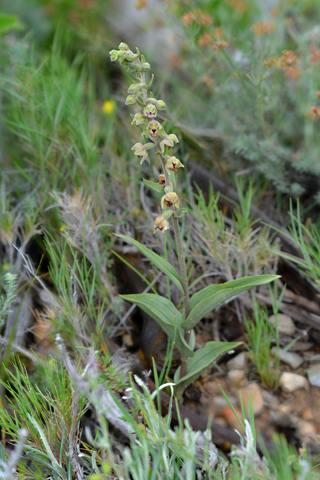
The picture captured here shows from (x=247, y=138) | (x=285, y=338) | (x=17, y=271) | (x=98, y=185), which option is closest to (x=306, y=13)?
(x=247, y=138)

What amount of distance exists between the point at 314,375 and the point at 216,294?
0.69 metres

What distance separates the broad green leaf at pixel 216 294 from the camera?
1.24 m

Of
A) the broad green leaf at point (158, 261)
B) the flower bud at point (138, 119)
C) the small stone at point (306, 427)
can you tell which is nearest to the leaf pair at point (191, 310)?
the broad green leaf at point (158, 261)

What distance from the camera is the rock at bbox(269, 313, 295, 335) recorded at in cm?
175

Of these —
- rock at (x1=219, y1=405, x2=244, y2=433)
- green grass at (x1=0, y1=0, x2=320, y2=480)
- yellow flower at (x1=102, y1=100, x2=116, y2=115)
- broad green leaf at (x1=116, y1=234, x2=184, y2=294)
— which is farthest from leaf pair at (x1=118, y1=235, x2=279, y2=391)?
yellow flower at (x1=102, y1=100, x2=116, y2=115)

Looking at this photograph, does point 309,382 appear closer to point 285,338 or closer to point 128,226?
point 285,338

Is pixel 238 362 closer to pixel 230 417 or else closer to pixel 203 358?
pixel 230 417

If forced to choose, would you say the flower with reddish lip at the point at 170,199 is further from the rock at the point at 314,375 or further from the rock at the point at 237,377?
the rock at the point at 314,375

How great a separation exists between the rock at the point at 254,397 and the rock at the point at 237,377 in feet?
0.09

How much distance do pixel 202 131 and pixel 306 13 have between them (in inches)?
68.1

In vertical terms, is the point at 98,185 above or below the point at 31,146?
below

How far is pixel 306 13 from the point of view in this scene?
3.27 m

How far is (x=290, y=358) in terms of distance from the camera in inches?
67.1

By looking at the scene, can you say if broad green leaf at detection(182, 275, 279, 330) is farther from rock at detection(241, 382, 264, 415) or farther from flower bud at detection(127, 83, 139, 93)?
flower bud at detection(127, 83, 139, 93)
